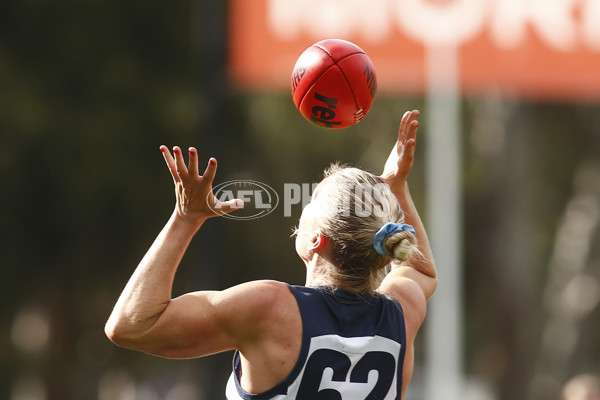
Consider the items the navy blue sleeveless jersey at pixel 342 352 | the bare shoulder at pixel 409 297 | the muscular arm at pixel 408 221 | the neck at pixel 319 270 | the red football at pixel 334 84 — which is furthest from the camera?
the red football at pixel 334 84

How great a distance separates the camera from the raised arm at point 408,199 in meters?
3.85

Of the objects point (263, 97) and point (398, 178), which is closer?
point (398, 178)

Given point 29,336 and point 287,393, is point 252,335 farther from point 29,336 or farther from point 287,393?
point 29,336

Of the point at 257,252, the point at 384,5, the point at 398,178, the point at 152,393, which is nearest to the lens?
the point at 398,178

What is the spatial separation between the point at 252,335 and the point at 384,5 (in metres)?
11.2

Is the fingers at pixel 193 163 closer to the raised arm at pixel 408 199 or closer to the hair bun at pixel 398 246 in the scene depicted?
the hair bun at pixel 398 246

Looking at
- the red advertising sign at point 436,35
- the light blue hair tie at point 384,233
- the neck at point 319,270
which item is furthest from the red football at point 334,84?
the red advertising sign at point 436,35

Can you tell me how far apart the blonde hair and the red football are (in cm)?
73

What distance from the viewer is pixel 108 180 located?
56.9 ft

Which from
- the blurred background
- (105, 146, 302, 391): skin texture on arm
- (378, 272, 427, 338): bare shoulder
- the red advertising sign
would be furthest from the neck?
the red advertising sign

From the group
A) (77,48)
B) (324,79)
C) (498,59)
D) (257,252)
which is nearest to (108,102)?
(77,48)

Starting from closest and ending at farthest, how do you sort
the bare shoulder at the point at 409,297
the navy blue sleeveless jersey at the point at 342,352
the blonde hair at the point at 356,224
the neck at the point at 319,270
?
the navy blue sleeveless jersey at the point at 342,352, the blonde hair at the point at 356,224, the neck at the point at 319,270, the bare shoulder at the point at 409,297

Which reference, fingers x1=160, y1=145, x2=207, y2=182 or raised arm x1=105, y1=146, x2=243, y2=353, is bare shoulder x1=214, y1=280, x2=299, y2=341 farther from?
fingers x1=160, y1=145, x2=207, y2=182

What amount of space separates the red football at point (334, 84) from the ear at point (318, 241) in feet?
2.95
